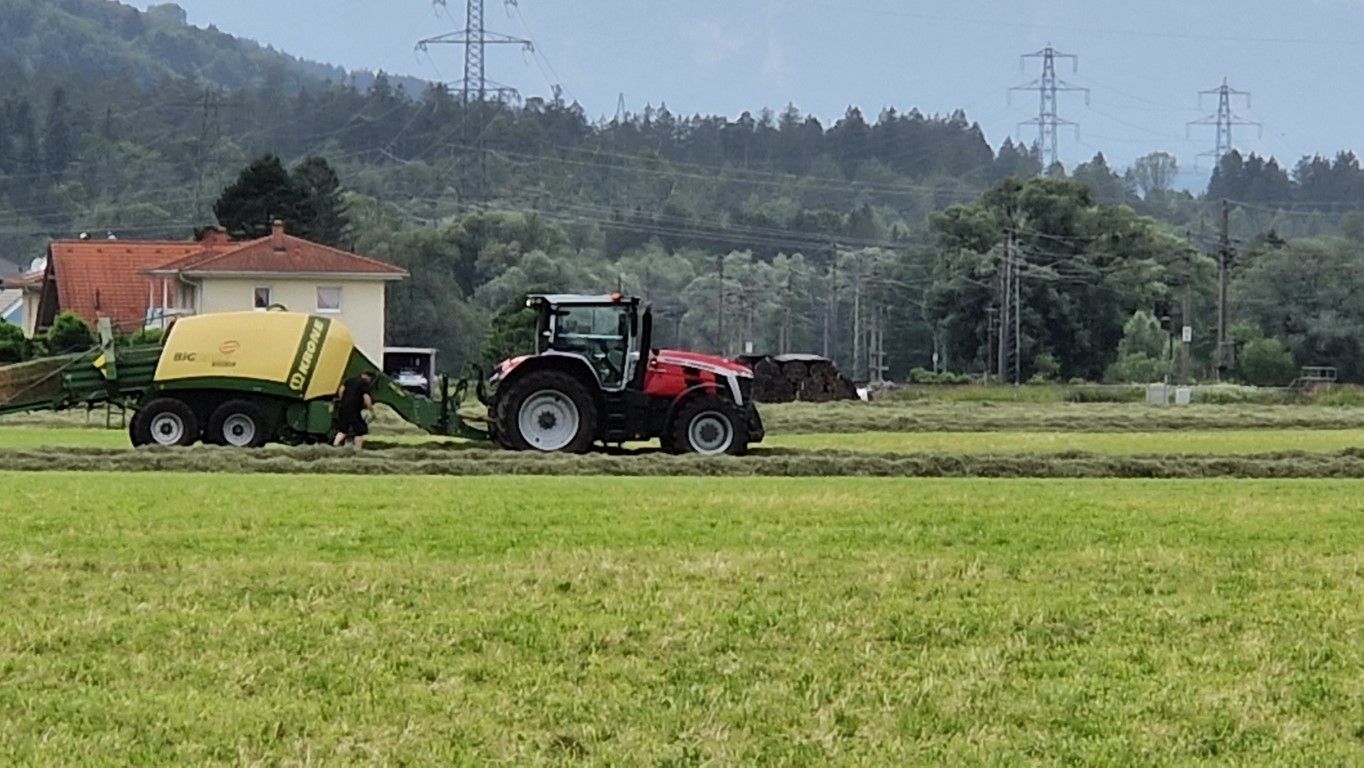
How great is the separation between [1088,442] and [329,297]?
40104 millimetres

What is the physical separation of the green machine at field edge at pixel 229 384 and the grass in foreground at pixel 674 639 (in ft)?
48.0

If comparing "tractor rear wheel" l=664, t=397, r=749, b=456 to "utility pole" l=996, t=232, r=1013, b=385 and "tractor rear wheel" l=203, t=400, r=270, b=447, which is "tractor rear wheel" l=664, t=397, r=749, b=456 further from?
"utility pole" l=996, t=232, r=1013, b=385

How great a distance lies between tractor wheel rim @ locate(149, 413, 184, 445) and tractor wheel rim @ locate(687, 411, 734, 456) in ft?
26.2

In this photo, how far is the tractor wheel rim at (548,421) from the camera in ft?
90.0

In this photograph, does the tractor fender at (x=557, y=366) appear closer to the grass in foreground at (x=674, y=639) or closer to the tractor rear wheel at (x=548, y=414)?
the tractor rear wheel at (x=548, y=414)

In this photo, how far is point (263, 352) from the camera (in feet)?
97.1

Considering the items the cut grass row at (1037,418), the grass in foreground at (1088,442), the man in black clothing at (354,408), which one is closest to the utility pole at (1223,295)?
the cut grass row at (1037,418)

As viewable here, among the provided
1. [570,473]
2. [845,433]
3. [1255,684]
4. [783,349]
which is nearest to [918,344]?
[783,349]

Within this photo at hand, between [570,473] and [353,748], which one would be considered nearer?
[353,748]

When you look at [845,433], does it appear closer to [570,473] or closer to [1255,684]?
[570,473]

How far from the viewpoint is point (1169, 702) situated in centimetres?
793

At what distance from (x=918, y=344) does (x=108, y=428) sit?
90.2 meters

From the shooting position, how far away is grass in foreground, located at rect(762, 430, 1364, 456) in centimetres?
3180

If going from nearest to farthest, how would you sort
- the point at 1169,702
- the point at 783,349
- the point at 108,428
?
the point at 1169,702 < the point at 108,428 < the point at 783,349
